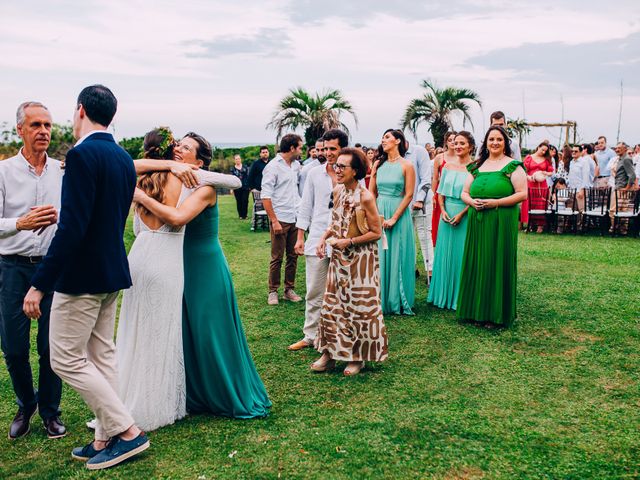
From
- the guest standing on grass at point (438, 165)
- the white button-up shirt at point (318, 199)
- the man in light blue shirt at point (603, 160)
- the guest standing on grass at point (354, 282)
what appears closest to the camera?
the guest standing on grass at point (354, 282)

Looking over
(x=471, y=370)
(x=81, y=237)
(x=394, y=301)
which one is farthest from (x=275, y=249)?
(x=81, y=237)

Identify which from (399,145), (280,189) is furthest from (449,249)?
(280,189)

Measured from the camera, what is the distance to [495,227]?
671 cm

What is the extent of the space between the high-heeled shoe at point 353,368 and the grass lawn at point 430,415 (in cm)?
8

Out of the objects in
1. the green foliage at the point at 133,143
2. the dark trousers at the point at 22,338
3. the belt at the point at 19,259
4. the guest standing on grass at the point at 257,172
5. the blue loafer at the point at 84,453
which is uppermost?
the green foliage at the point at 133,143

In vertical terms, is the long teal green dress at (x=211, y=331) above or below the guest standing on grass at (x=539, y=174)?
below

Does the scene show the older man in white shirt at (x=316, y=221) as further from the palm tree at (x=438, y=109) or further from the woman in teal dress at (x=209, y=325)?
the palm tree at (x=438, y=109)

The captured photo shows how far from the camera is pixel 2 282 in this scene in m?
4.05

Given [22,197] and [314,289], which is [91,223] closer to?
[22,197]

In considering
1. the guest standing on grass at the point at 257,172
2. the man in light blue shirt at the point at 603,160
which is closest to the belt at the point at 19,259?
the guest standing on grass at the point at 257,172

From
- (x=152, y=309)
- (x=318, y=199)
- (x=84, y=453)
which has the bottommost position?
(x=84, y=453)

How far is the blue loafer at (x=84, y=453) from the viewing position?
12.3 ft

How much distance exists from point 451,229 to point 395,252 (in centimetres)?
84

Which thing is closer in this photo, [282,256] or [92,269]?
[92,269]
